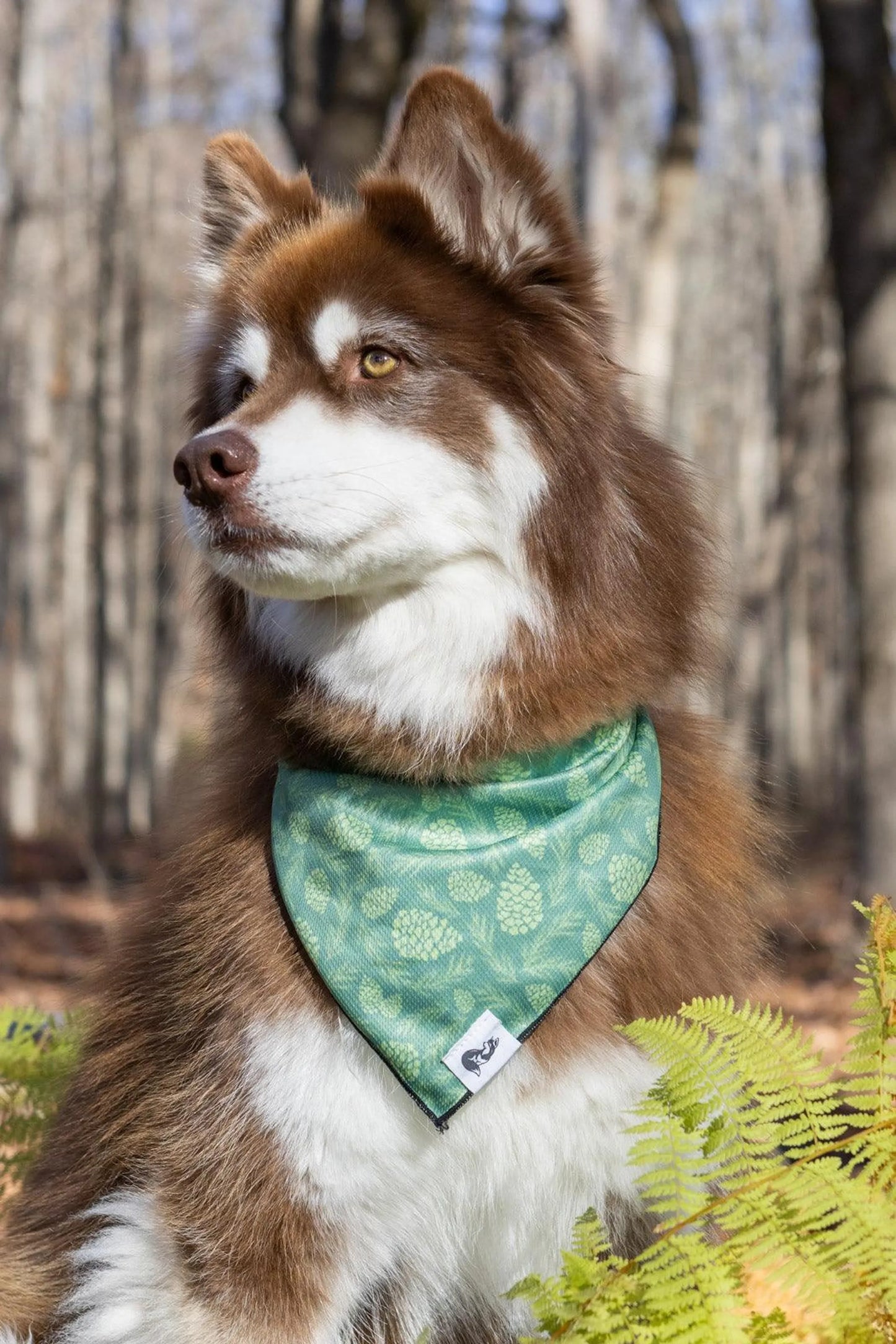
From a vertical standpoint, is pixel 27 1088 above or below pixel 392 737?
below

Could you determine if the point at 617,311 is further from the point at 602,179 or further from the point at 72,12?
the point at 72,12

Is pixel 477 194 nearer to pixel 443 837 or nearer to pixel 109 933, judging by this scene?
pixel 443 837

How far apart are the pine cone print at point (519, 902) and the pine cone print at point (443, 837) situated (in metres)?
0.11

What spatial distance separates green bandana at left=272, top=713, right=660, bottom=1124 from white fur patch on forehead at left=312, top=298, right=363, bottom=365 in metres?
0.84

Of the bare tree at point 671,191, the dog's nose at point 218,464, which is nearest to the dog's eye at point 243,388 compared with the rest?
the dog's nose at point 218,464

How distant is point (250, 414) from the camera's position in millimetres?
2451

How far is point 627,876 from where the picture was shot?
2.40 meters

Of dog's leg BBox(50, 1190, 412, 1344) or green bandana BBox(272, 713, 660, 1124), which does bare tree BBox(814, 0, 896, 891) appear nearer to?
green bandana BBox(272, 713, 660, 1124)

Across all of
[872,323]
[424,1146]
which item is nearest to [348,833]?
[424,1146]

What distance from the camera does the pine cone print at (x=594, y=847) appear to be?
2.40 meters

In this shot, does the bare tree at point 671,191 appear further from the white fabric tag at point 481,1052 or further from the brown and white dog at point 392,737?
the white fabric tag at point 481,1052

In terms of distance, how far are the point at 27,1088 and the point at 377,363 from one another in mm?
2075

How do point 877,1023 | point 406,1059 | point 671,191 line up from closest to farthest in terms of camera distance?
point 877,1023
point 406,1059
point 671,191

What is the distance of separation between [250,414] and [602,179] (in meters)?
5.94
